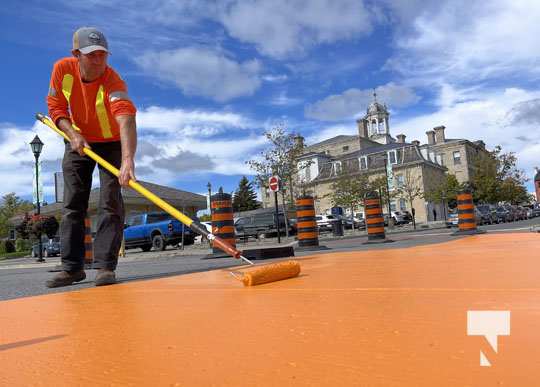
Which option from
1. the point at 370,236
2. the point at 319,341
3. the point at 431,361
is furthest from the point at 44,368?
the point at 370,236

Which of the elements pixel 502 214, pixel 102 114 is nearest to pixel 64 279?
pixel 102 114

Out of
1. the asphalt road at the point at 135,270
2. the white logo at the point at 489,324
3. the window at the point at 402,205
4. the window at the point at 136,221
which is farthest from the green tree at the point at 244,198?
the white logo at the point at 489,324

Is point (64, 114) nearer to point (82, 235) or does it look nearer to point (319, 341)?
point (82, 235)

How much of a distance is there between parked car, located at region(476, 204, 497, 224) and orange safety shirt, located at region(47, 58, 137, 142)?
28.9 meters

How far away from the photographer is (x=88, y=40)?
3436mm

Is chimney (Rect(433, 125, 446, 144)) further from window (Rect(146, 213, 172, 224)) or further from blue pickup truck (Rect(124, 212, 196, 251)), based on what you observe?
window (Rect(146, 213, 172, 224))

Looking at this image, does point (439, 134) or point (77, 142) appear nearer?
point (77, 142)

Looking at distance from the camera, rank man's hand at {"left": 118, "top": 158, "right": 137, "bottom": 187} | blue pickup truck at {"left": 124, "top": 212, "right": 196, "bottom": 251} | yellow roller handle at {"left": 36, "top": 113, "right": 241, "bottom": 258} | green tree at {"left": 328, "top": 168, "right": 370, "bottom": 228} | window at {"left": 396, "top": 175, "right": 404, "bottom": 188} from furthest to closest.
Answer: window at {"left": 396, "top": 175, "right": 404, "bottom": 188} < green tree at {"left": 328, "top": 168, "right": 370, "bottom": 228} < blue pickup truck at {"left": 124, "top": 212, "right": 196, "bottom": 251} < man's hand at {"left": 118, "top": 158, "right": 137, "bottom": 187} < yellow roller handle at {"left": 36, "top": 113, "right": 241, "bottom": 258}

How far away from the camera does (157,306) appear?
2.22m

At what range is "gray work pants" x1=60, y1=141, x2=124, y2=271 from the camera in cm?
368

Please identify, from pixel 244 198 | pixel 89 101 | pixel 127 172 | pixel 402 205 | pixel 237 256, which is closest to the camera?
pixel 237 256

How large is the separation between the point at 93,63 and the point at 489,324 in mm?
3201

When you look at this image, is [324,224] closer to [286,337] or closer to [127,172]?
[127,172]

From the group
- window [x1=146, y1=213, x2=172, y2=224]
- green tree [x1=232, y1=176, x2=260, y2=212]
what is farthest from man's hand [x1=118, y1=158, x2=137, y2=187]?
green tree [x1=232, y1=176, x2=260, y2=212]
